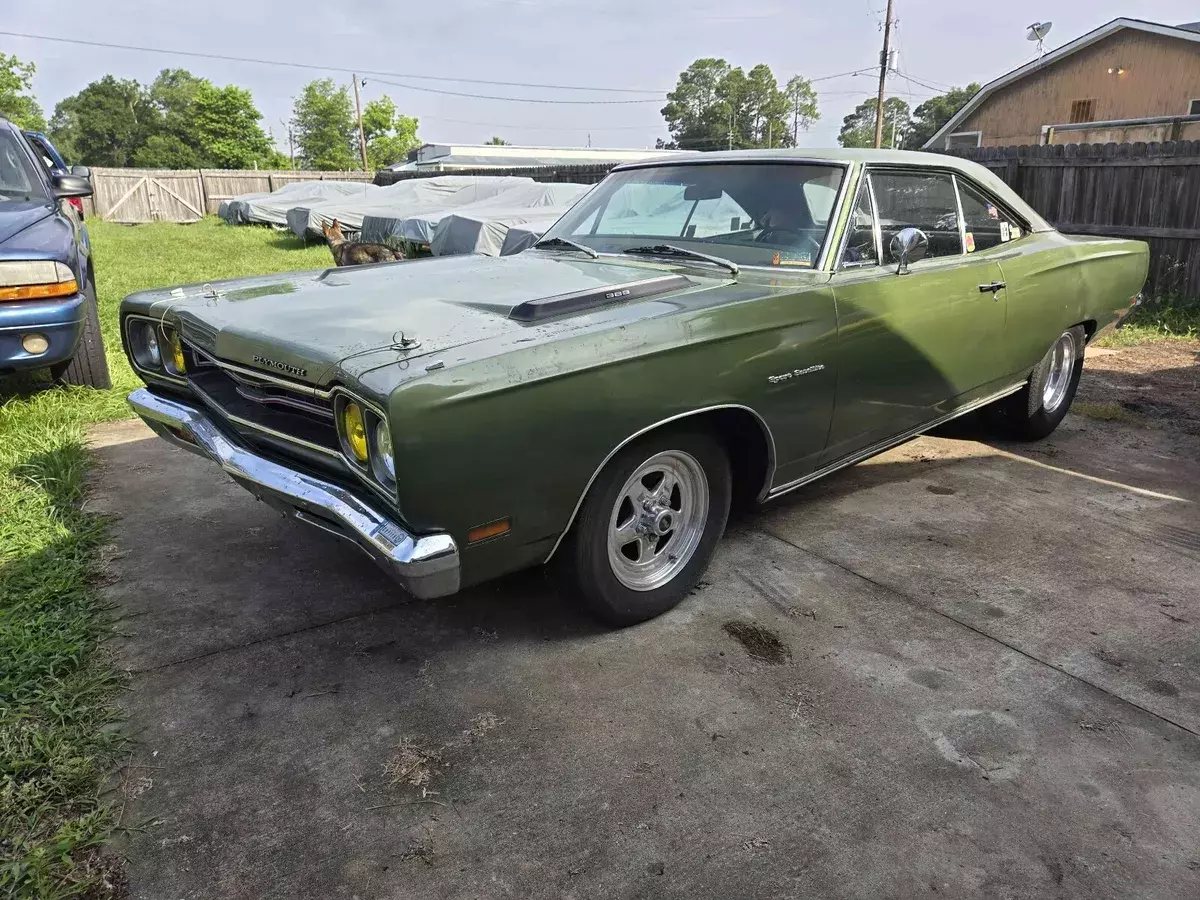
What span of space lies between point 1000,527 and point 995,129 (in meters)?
24.4

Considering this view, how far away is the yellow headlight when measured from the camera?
233 centimetres

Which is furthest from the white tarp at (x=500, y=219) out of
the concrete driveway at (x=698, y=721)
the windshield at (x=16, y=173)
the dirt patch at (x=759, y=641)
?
the dirt patch at (x=759, y=641)

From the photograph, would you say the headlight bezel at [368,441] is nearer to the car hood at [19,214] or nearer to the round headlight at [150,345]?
the round headlight at [150,345]

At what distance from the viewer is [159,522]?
388cm

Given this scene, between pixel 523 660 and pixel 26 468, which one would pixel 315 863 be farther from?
pixel 26 468

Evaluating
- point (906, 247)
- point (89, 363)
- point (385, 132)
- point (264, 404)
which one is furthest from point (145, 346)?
point (385, 132)

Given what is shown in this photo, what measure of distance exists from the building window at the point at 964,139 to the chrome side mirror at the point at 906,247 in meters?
23.9

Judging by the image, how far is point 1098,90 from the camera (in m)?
21.6

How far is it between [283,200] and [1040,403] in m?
24.2

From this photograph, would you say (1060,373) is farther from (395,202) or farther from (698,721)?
(395,202)

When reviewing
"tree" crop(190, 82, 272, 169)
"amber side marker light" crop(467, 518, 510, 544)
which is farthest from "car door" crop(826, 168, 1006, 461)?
"tree" crop(190, 82, 272, 169)

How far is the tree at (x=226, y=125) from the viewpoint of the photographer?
6900cm

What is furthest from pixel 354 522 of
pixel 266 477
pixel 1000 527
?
pixel 1000 527

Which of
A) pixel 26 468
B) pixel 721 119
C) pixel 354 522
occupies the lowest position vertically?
pixel 26 468
